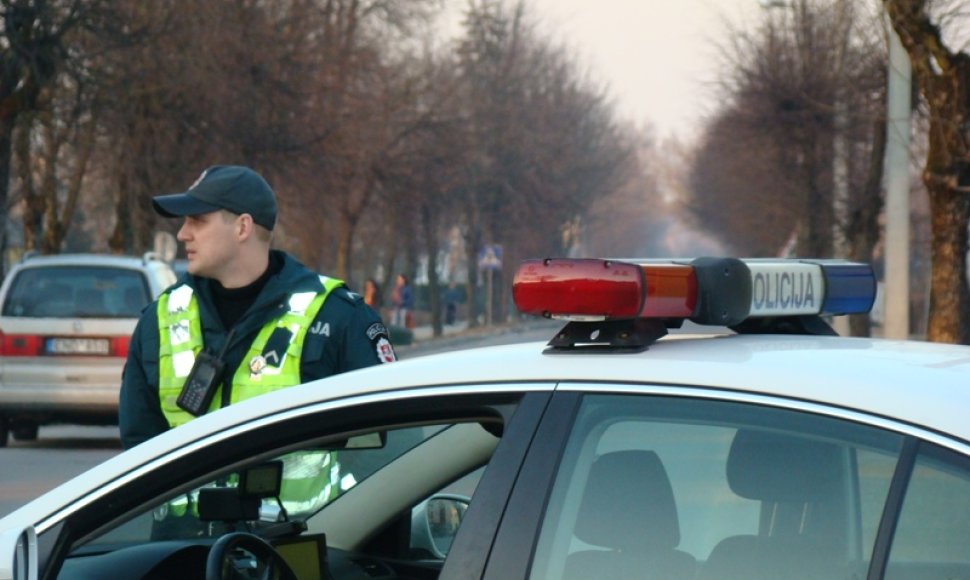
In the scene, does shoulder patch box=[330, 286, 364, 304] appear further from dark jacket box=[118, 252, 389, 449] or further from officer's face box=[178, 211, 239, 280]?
officer's face box=[178, 211, 239, 280]

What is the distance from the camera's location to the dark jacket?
4133 millimetres

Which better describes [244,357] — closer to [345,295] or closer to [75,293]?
[345,295]

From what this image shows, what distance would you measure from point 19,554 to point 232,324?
4.80 feet

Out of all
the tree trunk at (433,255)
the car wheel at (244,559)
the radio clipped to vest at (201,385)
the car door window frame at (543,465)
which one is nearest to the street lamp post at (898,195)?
the radio clipped to vest at (201,385)

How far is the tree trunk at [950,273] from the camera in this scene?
16812 mm

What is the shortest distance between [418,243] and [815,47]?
19.9 meters

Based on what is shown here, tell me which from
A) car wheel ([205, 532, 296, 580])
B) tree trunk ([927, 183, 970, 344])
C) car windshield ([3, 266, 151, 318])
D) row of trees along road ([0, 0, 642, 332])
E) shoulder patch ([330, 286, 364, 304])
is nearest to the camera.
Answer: car wheel ([205, 532, 296, 580])

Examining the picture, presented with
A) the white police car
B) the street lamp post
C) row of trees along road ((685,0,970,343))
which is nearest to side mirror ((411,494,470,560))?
the white police car

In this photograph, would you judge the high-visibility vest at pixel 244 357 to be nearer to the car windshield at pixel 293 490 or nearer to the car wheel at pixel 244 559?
the car windshield at pixel 293 490

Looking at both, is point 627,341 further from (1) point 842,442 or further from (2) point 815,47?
(2) point 815,47

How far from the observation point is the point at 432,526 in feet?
12.2

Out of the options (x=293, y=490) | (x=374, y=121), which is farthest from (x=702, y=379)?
(x=374, y=121)

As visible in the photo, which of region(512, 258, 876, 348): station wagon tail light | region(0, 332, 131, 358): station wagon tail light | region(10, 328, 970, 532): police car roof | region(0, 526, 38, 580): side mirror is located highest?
region(512, 258, 876, 348): station wagon tail light

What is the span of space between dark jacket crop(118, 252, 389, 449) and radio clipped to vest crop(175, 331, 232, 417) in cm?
5
